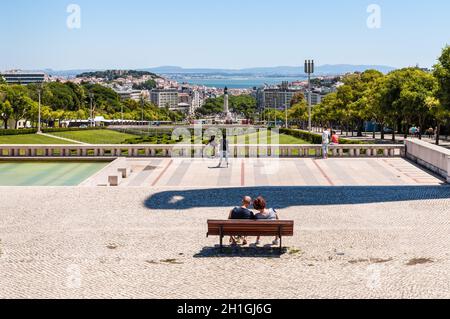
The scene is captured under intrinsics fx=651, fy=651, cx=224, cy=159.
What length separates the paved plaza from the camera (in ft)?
43.4

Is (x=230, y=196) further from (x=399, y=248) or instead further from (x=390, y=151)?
(x=390, y=151)

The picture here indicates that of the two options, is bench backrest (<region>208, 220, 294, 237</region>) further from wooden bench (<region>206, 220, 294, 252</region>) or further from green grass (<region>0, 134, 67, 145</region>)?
green grass (<region>0, 134, 67, 145</region>)

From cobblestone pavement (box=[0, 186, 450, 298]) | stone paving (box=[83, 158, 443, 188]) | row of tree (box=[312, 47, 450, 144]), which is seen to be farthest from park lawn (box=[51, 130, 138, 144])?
cobblestone pavement (box=[0, 186, 450, 298])

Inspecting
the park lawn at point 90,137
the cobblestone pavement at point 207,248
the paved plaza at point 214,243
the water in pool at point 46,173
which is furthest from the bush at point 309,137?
the cobblestone pavement at point 207,248

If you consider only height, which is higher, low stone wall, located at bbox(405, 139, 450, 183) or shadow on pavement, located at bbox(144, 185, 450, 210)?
low stone wall, located at bbox(405, 139, 450, 183)

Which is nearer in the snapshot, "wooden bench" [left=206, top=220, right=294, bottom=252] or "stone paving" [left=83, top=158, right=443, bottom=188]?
"wooden bench" [left=206, top=220, right=294, bottom=252]

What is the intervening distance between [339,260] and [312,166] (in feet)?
64.5

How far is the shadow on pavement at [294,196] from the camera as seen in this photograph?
2272cm

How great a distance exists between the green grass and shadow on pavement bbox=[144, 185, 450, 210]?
43.3 meters

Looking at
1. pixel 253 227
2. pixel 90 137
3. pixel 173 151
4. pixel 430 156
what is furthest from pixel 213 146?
pixel 90 137

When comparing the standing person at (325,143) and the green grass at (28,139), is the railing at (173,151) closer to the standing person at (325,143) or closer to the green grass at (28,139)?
the standing person at (325,143)

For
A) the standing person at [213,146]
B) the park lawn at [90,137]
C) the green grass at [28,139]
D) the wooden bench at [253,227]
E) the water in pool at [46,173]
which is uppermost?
the standing person at [213,146]

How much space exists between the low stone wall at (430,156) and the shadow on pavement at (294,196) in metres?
3.40
